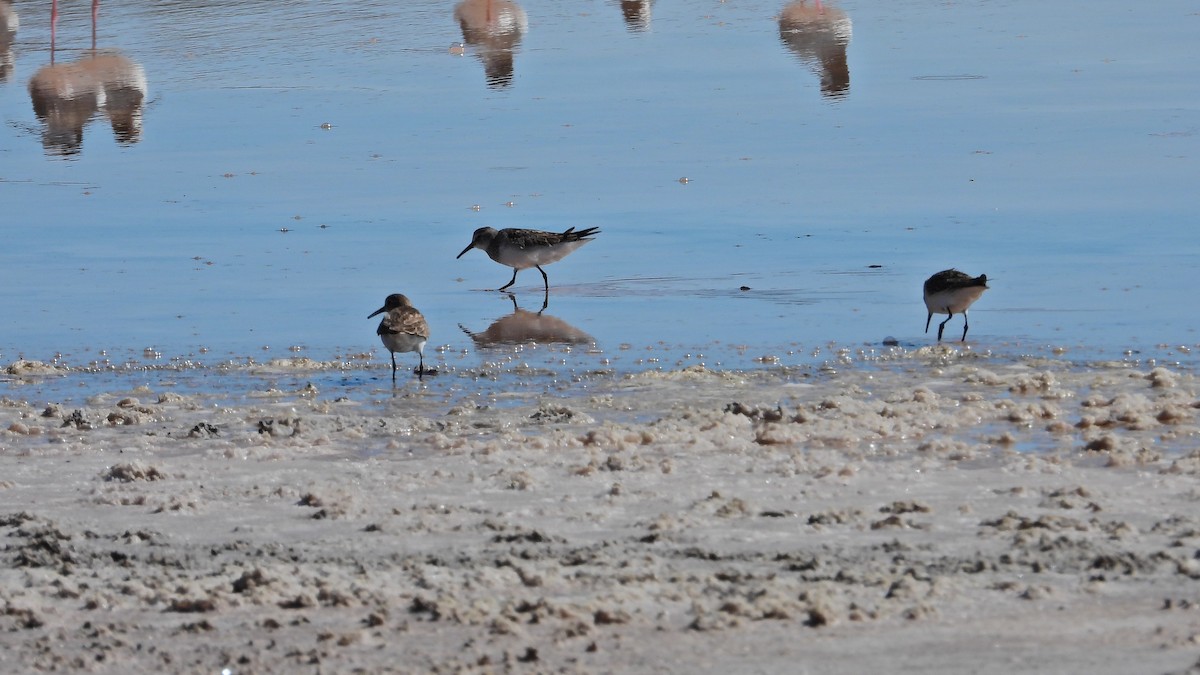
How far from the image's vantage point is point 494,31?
909 inches

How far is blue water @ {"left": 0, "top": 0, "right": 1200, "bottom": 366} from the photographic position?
10656 mm

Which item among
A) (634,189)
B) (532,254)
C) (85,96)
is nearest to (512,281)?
(532,254)

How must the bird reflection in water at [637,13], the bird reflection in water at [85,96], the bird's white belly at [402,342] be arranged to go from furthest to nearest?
the bird reflection in water at [637,13] < the bird reflection in water at [85,96] < the bird's white belly at [402,342]

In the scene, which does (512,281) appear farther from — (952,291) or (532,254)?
(952,291)

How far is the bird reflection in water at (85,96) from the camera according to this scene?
57.9ft

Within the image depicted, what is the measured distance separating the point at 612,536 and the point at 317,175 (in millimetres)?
9381

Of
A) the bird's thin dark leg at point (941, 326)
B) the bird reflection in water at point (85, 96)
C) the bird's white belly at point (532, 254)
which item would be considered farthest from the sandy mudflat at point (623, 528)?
the bird reflection in water at point (85, 96)

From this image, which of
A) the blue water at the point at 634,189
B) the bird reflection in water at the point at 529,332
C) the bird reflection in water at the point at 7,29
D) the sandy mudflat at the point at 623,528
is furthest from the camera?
the bird reflection in water at the point at 7,29

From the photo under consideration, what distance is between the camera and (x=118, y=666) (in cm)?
507

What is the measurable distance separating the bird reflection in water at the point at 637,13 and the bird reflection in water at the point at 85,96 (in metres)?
6.24

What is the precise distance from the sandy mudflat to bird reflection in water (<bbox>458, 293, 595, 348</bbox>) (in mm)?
1427

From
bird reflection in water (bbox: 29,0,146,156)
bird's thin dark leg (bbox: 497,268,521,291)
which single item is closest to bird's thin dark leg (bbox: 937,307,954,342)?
bird's thin dark leg (bbox: 497,268,521,291)

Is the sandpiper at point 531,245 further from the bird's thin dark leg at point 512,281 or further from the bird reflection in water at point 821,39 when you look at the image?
the bird reflection in water at point 821,39

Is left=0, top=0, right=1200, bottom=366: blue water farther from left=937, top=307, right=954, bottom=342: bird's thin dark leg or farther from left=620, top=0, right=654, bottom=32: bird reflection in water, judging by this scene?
left=620, top=0, right=654, bottom=32: bird reflection in water
